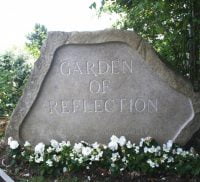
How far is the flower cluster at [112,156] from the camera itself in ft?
15.4

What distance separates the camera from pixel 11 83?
8.22m

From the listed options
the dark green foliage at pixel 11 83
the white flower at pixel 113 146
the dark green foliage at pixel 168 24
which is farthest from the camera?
the dark green foliage at pixel 11 83

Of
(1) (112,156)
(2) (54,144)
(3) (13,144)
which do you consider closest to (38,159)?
(2) (54,144)

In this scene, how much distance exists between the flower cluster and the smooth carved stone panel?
170 mm

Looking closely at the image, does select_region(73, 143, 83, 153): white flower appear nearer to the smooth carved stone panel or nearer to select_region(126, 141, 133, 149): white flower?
the smooth carved stone panel

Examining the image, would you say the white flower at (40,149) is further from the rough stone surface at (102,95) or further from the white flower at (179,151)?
the white flower at (179,151)

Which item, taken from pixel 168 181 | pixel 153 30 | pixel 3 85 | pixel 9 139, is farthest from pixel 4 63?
pixel 168 181

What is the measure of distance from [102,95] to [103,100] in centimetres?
6

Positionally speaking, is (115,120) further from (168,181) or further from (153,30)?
(153,30)

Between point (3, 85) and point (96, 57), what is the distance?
3323 mm

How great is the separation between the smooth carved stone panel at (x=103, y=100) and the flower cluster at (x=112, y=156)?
0.17 m

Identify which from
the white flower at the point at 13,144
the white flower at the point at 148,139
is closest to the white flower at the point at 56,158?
the white flower at the point at 13,144

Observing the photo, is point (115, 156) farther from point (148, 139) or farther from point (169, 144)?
point (169, 144)

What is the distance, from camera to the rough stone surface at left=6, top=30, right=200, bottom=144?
16.6ft
